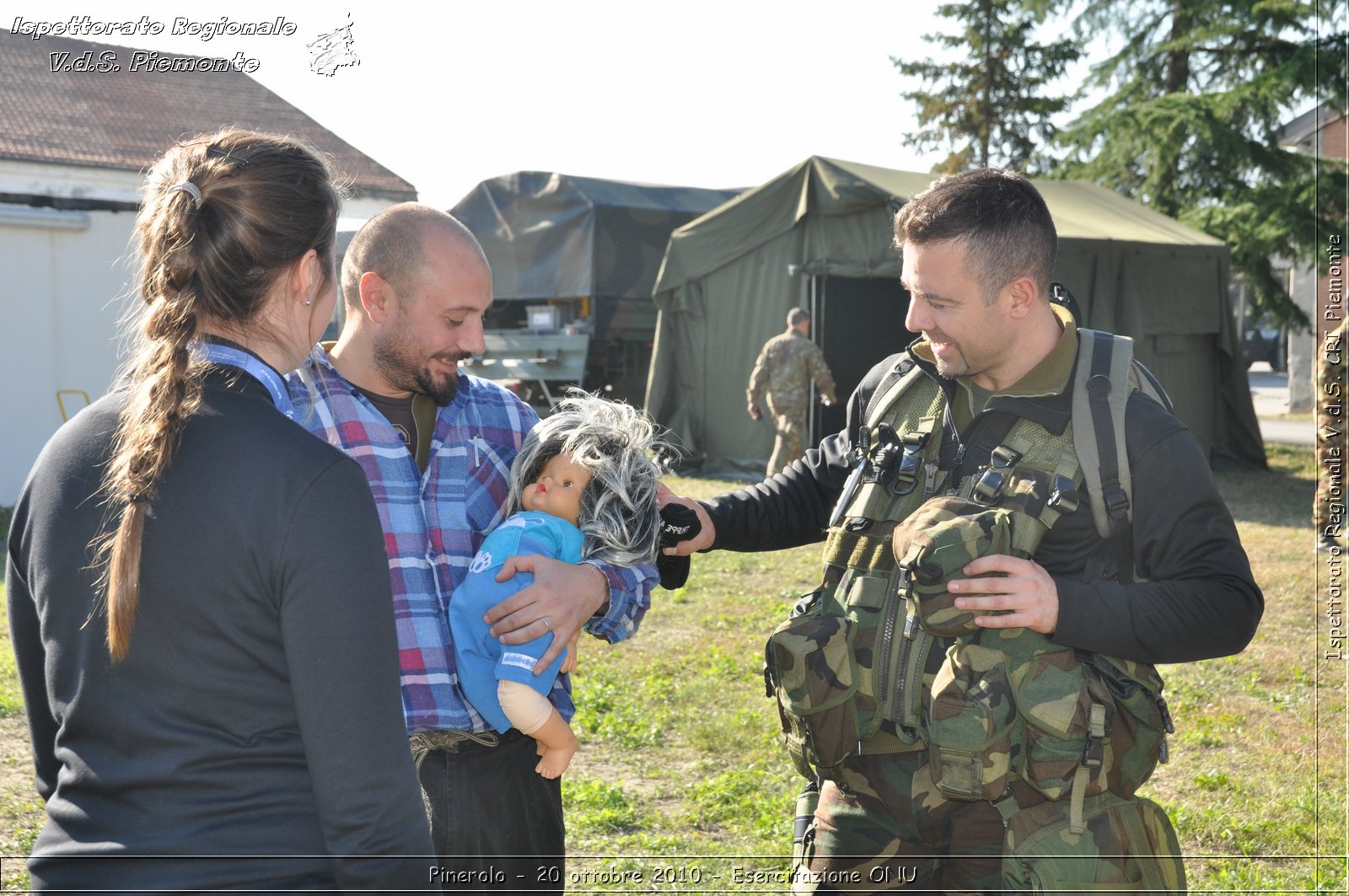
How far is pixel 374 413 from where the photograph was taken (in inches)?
103

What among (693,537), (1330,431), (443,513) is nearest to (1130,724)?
(693,537)

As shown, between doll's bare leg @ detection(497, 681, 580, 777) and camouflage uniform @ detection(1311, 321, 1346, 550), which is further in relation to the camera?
camouflage uniform @ detection(1311, 321, 1346, 550)

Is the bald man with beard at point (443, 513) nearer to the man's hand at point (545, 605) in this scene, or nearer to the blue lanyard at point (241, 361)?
the man's hand at point (545, 605)

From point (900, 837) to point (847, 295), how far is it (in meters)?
11.5

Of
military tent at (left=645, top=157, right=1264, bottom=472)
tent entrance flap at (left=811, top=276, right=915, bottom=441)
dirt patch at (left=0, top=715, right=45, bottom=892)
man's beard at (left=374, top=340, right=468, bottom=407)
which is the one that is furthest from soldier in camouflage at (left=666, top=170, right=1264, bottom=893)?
tent entrance flap at (left=811, top=276, right=915, bottom=441)

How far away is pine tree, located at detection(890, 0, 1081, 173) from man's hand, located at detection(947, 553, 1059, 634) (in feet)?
73.2

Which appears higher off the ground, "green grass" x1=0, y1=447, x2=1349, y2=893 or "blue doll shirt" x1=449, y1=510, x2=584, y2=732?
"blue doll shirt" x1=449, y1=510, x2=584, y2=732

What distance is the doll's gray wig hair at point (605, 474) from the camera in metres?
2.69

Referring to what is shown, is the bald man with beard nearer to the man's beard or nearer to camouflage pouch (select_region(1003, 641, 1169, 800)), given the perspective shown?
the man's beard

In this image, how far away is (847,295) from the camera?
13.7 meters

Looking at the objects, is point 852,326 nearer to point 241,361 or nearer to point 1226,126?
point 1226,126

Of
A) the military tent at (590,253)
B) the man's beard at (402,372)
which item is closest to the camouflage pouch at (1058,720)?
the man's beard at (402,372)

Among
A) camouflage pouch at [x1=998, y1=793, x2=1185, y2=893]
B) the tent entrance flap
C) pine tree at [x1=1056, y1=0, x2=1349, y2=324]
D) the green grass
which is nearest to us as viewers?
camouflage pouch at [x1=998, y1=793, x2=1185, y2=893]

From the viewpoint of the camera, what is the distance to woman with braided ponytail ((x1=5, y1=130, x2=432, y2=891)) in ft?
5.04
